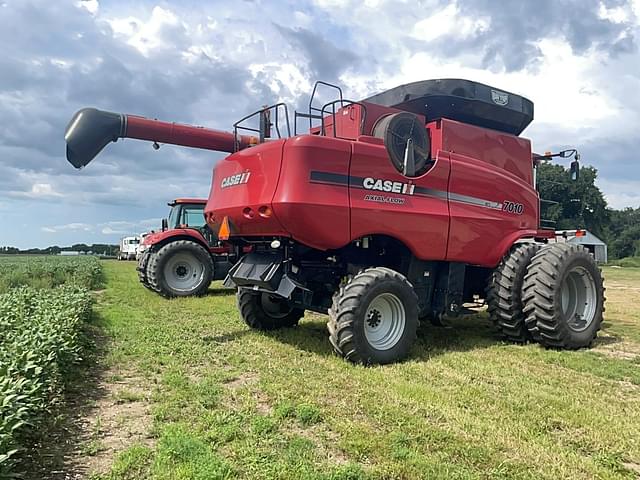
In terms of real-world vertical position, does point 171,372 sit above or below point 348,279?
below

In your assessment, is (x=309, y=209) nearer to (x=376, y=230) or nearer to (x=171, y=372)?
(x=376, y=230)

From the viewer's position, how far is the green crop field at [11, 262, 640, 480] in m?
3.14

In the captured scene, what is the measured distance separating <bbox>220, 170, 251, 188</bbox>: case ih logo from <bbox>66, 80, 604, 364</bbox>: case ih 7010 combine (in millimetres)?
24

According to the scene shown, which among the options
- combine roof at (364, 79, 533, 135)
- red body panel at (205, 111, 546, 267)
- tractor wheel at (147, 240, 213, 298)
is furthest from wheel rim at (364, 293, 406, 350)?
tractor wheel at (147, 240, 213, 298)

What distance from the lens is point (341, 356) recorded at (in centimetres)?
569

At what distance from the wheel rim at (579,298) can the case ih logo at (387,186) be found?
2.66 metres

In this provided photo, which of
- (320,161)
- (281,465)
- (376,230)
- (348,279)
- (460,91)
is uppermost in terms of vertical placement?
(460,91)

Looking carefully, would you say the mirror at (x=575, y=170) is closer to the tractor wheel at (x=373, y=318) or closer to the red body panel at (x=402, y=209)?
the red body panel at (x=402, y=209)

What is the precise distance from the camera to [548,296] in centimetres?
641

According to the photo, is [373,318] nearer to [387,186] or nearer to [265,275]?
[265,275]

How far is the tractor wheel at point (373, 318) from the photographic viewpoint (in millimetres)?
5410

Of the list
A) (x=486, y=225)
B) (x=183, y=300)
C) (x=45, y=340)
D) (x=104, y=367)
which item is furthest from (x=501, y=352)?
(x=183, y=300)

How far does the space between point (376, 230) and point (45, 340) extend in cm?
340

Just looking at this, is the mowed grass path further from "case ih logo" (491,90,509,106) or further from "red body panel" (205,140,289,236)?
"case ih logo" (491,90,509,106)
